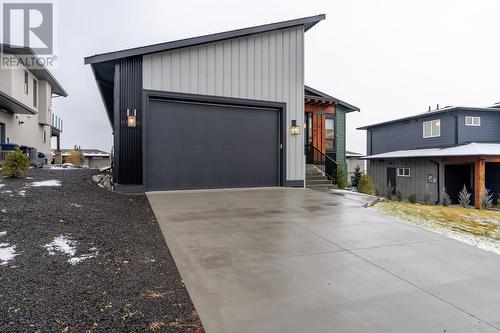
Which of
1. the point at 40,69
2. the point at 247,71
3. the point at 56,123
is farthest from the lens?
the point at 56,123

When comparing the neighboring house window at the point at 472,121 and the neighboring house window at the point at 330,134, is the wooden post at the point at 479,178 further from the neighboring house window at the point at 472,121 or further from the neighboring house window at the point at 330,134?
the neighboring house window at the point at 330,134

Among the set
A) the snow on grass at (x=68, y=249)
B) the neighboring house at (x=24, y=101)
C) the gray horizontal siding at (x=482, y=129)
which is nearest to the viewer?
the snow on grass at (x=68, y=249)

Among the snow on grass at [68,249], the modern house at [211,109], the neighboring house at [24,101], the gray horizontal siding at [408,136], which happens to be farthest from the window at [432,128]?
the neighboring house at [24,101]

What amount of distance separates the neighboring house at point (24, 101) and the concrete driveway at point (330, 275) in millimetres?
11654

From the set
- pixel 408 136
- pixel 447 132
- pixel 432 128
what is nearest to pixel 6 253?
pixel 447 132

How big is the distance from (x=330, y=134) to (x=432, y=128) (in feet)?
22.7

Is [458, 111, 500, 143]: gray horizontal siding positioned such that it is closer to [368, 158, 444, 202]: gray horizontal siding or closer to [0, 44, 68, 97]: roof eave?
[368, 158, 444, 202]: gray horizontal siding

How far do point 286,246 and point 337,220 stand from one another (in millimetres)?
1548

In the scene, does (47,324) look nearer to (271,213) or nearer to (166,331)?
(166,331)

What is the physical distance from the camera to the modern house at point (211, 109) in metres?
6.89

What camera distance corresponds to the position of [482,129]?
47.2ft

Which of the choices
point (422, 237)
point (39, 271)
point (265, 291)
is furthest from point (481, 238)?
point (39, 271)

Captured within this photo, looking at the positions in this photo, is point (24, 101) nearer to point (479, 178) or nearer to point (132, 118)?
point (132, 118)

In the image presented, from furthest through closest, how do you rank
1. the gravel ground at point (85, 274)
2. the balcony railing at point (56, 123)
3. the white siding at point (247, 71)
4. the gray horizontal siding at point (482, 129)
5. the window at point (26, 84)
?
the balcony railing at point (56, 123) < the window at point (26, 84) < the gray horizontal siding at point (482, 129) < the white siding at point (247, 71) < the gravel ground at point (85, 274)
